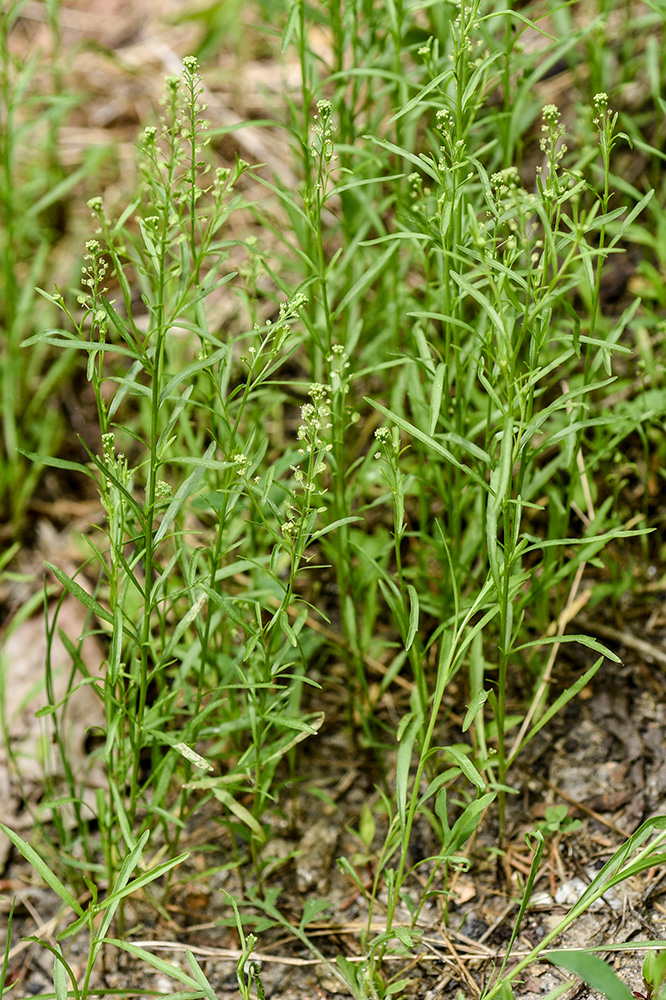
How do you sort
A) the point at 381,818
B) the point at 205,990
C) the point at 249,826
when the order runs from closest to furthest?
the point at 205,990
the point at 249,826
the point at 381,818

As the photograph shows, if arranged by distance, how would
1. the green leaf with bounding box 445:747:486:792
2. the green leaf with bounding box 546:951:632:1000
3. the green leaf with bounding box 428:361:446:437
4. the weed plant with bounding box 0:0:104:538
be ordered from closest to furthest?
the green leaf with bounding box 546:951:632:1000 < the green leaf with bounding box 445:747:486:792 < the green leaf with bounding box 428:361:446:437 < the weed plant with bounding box 0:0:104:538

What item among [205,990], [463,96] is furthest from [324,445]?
[205,990]

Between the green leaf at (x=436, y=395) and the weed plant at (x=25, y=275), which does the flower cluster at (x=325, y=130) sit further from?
the weed plant at (x=25, y=275)

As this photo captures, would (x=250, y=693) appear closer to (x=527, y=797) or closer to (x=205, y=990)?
(x=205, y=990)

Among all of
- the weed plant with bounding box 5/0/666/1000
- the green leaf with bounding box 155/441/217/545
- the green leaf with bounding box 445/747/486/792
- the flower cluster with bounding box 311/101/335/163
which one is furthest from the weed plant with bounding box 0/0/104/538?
the green leaf with bounding box 445/747/486/792

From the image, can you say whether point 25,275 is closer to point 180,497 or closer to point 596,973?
point 180,497

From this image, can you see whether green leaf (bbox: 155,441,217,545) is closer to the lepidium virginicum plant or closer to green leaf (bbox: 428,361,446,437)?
the lepidium virginicum plant

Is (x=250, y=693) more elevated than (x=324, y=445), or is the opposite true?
(x=324, y=445)
